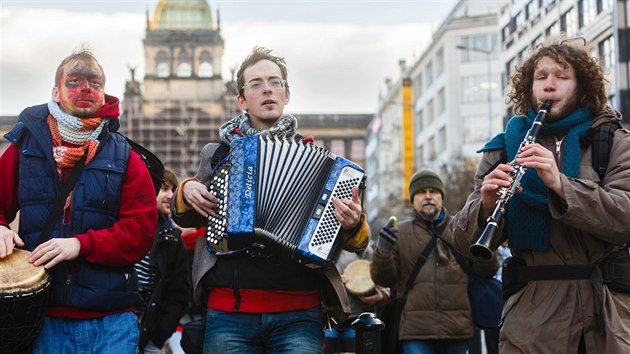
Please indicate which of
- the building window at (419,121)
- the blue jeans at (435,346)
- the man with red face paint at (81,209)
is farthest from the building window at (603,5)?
the man with red face paint at (81,209)

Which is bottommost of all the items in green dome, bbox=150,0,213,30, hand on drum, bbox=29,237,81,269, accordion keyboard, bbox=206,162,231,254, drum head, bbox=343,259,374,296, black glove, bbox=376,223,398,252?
drum head, bbox=343,259,374,296

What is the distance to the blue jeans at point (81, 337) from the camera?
5699 millimetres

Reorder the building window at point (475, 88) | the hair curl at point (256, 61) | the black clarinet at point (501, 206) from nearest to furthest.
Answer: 1. the black clarinet at point (501, 206)
2. the hair curl at point (256, 61)
3. the building window at point (475, 88)

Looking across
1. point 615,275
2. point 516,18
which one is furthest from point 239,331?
point 516,18

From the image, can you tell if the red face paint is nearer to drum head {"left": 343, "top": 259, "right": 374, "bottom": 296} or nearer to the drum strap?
the drum strap

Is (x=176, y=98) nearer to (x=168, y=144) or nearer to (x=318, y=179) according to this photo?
(x=168, y=144)

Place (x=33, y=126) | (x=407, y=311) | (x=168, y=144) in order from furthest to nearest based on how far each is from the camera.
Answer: (x=168, y=144)
(x=407, y=311)
(x=33, y=126)

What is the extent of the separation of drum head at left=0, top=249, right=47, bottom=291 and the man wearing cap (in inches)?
179

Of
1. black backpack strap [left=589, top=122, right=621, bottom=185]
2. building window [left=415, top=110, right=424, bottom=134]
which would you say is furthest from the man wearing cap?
building window [left=415, top=110, right=424, bottom=134]

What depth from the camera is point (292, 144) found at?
607cm

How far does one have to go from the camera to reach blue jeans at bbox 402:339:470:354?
9.42 meters

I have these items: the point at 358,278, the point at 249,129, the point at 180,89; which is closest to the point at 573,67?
the point at 249,129

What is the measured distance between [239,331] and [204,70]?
12167 cm

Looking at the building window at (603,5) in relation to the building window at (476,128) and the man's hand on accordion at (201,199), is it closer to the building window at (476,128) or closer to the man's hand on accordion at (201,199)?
the building window at (476,128)
